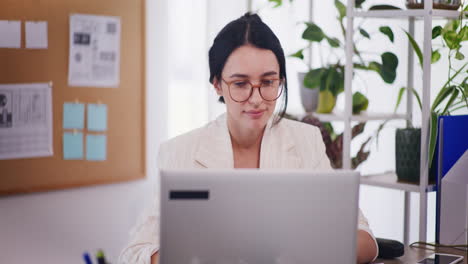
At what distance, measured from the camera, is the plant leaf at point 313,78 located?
308 cm

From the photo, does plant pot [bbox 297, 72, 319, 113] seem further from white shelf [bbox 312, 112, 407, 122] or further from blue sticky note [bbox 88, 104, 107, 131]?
blue sticky note [bbox 88, 104, 107, 131]

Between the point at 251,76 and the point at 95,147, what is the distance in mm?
1464

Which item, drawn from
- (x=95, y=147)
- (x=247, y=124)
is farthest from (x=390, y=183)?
(x=95, y=147)

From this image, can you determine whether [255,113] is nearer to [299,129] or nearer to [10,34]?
[299,129]

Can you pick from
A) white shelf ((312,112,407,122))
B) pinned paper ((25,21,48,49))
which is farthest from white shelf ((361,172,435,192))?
pinned paper ((25,21,48,49))

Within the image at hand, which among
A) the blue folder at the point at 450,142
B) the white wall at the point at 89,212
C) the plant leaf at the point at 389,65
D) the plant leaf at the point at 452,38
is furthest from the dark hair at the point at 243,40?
the white wall at the point at 89,212

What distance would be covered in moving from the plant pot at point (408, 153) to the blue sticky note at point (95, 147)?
1505 mm

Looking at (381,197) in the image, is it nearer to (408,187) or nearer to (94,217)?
(408,187)

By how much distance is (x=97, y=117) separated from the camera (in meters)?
3.27

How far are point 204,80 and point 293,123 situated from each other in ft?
6.11

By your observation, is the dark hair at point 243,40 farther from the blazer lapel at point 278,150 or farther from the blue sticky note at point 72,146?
the blue sticky note at point 72,146

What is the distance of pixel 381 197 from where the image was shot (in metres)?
3.33

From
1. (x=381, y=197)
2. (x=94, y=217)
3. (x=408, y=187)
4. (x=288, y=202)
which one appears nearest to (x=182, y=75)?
(x=94, y=217)

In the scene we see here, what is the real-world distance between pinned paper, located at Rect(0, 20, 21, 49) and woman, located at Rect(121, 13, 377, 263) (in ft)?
4.05
